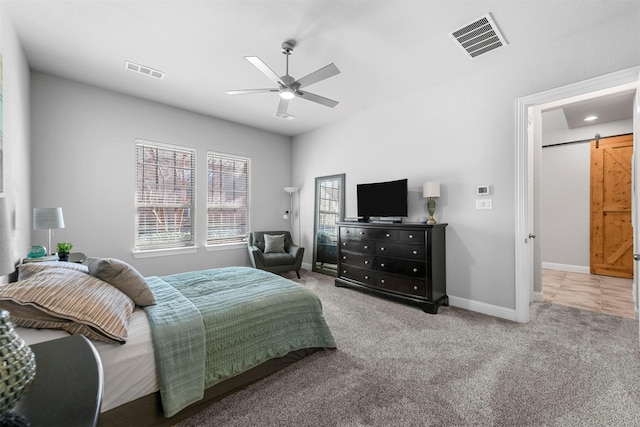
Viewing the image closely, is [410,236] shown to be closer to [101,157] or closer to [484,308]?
[484,308]

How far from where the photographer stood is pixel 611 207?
200 inches

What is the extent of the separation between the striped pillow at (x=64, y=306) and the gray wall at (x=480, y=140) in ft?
11.8

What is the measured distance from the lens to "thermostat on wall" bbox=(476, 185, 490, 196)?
11.0 ft

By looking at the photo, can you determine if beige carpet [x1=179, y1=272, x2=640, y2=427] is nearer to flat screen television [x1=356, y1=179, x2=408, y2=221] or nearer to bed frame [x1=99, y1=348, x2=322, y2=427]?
bed frame [x1=99, y1=348, x2=322, y2=427]

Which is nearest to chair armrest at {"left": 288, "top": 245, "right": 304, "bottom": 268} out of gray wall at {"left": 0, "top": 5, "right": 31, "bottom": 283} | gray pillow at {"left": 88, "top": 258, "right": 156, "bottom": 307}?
gray pillow at {"left": 88, "top": 258, "right": 156, "bottom": 307}

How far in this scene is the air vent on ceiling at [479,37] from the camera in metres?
2.58

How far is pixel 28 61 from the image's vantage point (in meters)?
3.21

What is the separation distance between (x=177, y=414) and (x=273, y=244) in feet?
11.9

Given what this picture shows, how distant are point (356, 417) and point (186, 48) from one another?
3.66 meters

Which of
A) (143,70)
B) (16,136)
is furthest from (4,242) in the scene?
(143,70)

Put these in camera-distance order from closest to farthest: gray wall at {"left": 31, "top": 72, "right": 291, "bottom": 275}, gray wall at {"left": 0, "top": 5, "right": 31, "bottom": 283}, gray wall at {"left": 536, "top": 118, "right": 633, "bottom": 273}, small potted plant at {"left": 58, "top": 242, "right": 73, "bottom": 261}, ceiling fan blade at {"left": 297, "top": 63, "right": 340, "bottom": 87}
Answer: gray wall at {"left": 0, "top": 5, "right": 31, "bottom": 283}
ceiling fan blade at {"left": 297, "top": 63, "right": 340, "bottom": 87}
small potted plant at {"left": 58, "top": 242, "right": 73, "bottom": 261}
gray wall at {"left": 31, "top": 72, "right": 291, "bottom": 275}
gray wall at {"left": 536, "top": 118, "right": 633, "bottom": 273}

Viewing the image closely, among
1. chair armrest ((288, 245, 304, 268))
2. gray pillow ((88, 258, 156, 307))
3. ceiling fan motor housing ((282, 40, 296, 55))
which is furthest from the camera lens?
chair armrest ((288, 245, 304, 268))

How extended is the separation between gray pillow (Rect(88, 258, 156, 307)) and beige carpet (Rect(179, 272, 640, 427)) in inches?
32.9

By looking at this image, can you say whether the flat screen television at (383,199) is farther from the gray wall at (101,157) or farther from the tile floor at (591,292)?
the gray wall at (101,157)
